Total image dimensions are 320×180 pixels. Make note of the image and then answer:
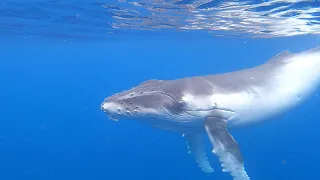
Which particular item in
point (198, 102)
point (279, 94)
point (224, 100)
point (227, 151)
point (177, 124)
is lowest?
point (227, 151)

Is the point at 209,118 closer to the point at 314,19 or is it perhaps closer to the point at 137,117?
the point at 137,117

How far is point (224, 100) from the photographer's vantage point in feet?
25.5

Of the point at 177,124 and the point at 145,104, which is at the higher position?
the point at 177,124

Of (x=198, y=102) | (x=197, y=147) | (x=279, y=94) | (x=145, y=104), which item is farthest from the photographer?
(x=197, y=147)

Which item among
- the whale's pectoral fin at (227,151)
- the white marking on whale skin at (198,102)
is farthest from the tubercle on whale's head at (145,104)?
the whale's pectoral fin at (227,151)

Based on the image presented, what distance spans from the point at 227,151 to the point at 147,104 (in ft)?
6.44

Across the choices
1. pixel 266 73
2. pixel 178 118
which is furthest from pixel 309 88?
pixel 178 118

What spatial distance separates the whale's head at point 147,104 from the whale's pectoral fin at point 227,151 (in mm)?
729

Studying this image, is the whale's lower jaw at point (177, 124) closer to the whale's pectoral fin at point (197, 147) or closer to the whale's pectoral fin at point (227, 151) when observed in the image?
the whale's pectoral fin at point (227, 151)

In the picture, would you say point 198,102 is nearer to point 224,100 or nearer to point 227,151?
point 224,100

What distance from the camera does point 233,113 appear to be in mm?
7934

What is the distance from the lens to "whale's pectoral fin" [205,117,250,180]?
7023 mm

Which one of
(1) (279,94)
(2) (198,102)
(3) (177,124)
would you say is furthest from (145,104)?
(1) (279,94)

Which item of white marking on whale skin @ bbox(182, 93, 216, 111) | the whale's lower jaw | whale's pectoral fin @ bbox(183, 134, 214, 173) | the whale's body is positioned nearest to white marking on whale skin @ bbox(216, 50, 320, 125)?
the whale's body
